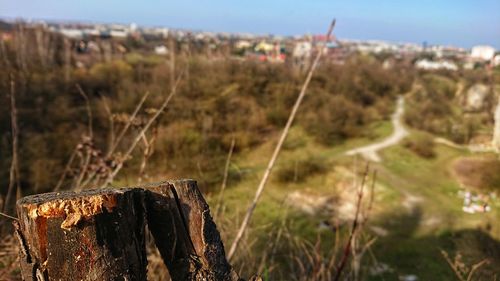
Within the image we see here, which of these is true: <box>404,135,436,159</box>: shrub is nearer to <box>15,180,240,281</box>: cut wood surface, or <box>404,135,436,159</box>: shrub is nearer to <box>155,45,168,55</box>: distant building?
<box>155,45,168,55</box>: distant building

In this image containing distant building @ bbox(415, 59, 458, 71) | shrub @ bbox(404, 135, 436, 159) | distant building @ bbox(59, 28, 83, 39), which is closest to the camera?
shrub @ bbox(404, 135, 436, 159)

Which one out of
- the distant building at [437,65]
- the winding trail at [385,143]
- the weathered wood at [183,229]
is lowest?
the winding trail at [385,143]

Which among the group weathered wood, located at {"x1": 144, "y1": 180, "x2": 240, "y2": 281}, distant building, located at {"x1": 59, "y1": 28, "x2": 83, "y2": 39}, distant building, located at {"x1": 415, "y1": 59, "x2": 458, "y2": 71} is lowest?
distant building, located at {"x1": 415, "y1": 59, "x2": 458, "y2": 71}

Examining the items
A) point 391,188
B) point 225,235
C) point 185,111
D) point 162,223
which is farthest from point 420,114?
point 162,223

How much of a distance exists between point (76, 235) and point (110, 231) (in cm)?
9

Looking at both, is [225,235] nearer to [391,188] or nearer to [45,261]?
[45,261]

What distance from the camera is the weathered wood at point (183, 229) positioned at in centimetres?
140

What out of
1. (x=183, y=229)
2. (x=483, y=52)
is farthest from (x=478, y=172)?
(x=483, y=52)

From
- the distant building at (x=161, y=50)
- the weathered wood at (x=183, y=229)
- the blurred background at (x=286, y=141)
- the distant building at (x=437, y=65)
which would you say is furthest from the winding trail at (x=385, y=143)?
the distant building at (x=437, y=65)

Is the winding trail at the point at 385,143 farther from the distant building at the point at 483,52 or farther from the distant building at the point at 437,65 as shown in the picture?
the distant building at the point at 437,65

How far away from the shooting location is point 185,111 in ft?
56.5

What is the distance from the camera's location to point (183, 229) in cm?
141

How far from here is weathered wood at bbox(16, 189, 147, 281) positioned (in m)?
1.17

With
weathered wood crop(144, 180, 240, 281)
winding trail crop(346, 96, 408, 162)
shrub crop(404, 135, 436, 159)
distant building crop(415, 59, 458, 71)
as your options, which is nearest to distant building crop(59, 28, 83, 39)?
winding trail crop(346, 96, 408, 162)
